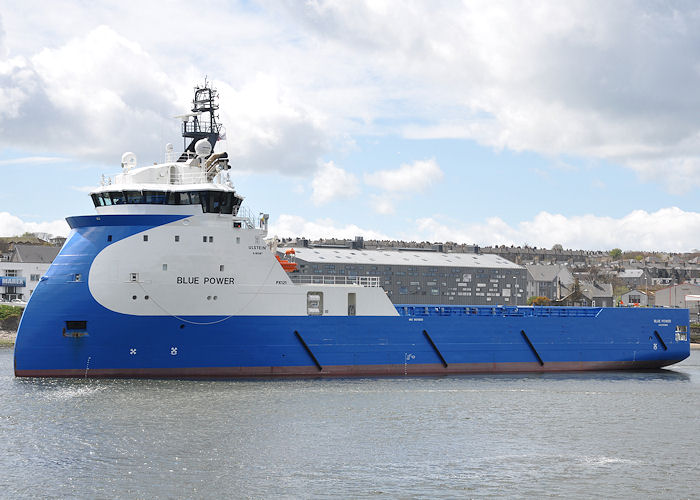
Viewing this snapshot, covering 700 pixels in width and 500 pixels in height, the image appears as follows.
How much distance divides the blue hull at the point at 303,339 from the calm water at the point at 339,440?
110cm

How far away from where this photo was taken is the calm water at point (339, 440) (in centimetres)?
1958

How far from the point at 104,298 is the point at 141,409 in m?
7.05

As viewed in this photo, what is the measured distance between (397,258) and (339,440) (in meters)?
71.3

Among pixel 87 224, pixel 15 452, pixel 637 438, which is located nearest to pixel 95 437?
pixel 15 452

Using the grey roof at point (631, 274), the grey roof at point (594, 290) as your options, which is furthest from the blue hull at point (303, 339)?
the grey roof at point (631, 274)

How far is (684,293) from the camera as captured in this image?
104250mm

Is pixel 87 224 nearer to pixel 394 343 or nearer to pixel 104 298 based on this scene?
pixel 104 298

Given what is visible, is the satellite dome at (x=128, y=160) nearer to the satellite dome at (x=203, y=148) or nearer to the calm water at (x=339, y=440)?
the satellite dome at (x=203, y=148)

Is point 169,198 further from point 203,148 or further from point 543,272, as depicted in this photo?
point 543,272

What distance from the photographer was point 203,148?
35.9m

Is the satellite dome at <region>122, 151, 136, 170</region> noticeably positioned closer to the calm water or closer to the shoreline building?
the calm water

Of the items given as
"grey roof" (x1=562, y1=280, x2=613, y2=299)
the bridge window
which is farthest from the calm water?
"grey roof" (x1=562, y1=280, x2=613, y2=299)

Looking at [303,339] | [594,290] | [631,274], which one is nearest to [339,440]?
[303,339]

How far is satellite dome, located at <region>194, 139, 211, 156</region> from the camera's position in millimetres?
35875
